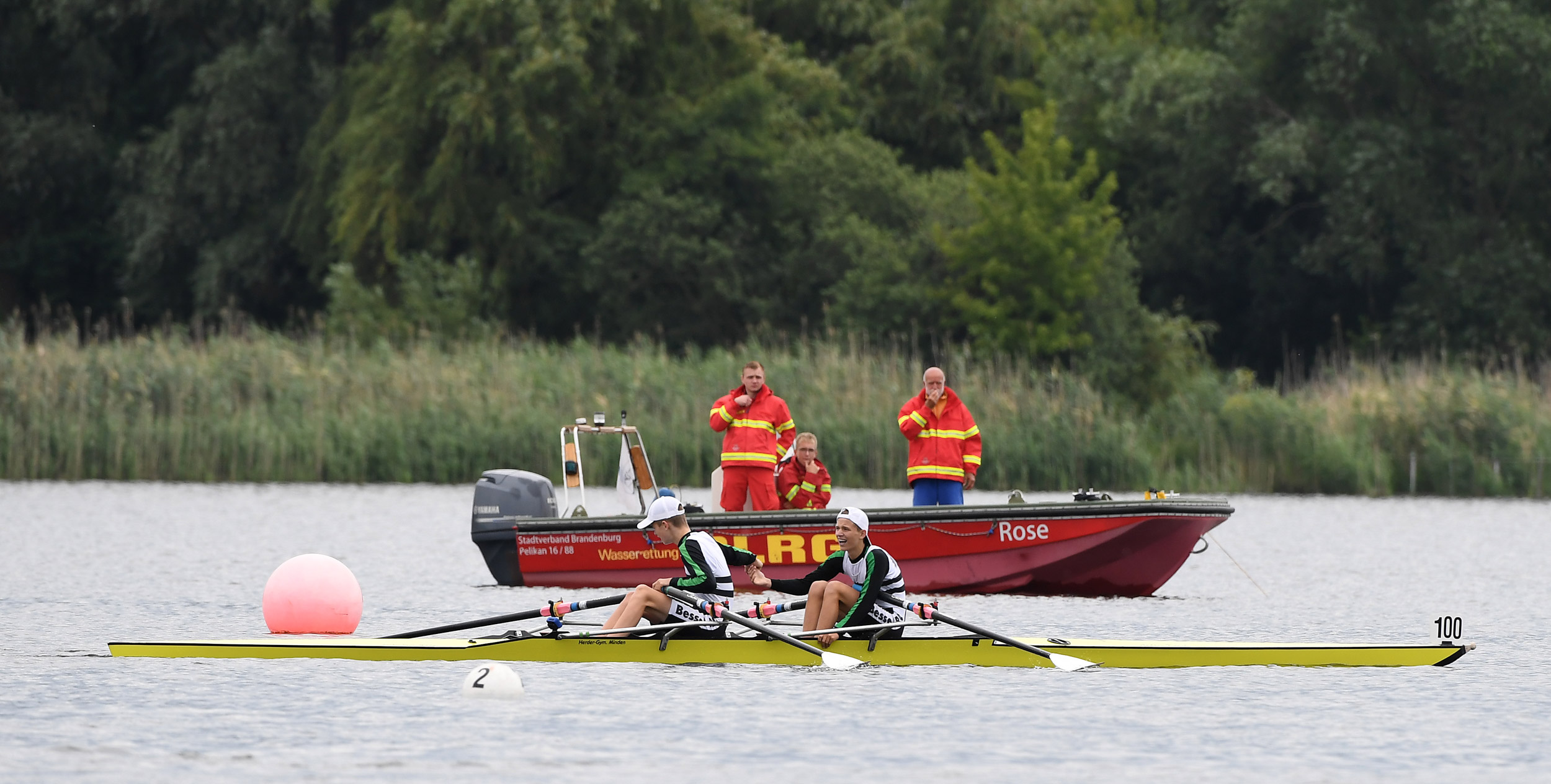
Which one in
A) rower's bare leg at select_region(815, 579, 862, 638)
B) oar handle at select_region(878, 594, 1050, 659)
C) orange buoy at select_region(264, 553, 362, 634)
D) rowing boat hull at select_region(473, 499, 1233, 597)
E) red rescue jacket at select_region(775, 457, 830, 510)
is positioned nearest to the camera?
oar handle at select_region(878, 594, 1050, 659)

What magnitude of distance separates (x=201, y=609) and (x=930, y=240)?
28.6 meters

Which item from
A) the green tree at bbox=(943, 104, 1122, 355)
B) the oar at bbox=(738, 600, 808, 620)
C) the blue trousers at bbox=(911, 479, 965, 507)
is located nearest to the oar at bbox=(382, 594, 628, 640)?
the oar at bbox=(738, 600, 808, 620)

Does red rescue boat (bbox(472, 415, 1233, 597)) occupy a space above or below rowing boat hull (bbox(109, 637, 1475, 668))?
above

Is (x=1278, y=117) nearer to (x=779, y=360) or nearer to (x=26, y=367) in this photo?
(x=779, y=360)

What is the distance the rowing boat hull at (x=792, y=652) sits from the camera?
1360 cm

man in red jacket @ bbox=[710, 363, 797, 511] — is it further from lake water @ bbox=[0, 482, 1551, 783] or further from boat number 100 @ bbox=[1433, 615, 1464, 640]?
boat number 100 @ bbox=[1433, 615, 1464, 640]

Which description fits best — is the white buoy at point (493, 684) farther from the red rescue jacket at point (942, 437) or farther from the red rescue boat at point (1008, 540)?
the red rescue jacket at point (942, 437)

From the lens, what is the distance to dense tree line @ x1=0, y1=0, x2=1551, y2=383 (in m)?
43.0

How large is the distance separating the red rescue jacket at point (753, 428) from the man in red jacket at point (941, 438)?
3.27 ft

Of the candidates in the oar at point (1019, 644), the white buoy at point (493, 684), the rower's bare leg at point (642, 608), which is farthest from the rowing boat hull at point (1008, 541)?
the white buoy at point (493, 684)

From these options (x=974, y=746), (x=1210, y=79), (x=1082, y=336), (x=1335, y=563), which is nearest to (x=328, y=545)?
(x=1335, y=563)

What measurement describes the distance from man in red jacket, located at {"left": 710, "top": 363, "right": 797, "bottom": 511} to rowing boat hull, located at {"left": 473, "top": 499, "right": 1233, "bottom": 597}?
1.78 ft

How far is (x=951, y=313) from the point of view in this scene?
43125mm

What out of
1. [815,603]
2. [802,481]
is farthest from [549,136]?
[815,603]
